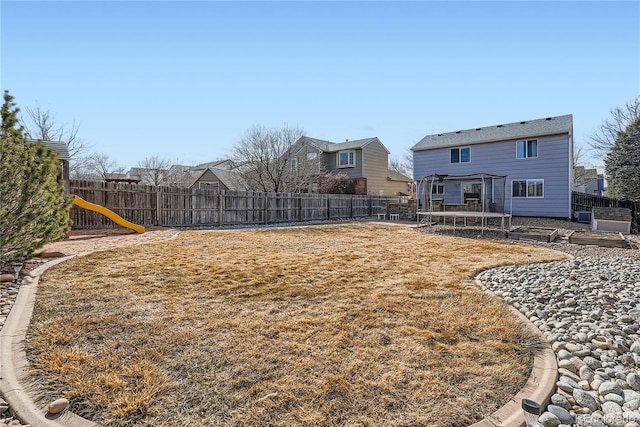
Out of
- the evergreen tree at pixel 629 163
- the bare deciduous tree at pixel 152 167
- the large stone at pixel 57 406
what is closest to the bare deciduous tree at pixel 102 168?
the bare deciduous tree at pixel 152 167

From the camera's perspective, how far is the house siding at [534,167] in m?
15.5

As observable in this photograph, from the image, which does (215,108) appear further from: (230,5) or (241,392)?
(241,392)

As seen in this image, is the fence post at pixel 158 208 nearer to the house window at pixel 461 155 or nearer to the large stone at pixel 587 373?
the large stone at pixel 587 373

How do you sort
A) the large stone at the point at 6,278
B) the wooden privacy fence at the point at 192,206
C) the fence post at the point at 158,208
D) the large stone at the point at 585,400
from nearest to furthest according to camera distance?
the large stone at the point at 585,400 < the large stone at the point at 6,278 < the wooden privacy fence at the point at 192,206 < the fence post at the point at 158,208

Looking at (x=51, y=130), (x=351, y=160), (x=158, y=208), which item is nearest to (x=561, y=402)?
(x=158, y=208)

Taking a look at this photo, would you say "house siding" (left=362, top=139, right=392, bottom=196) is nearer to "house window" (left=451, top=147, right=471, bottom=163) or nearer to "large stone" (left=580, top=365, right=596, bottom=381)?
"house window" (left=451, top=147, right=471, bottom=163)

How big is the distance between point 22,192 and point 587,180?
4443 cm

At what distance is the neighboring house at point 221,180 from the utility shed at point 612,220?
70.0 ft

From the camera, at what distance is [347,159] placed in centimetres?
2541

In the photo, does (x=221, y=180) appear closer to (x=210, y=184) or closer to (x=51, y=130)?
(x=210, y=184)

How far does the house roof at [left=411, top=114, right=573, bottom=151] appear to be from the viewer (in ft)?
51.9

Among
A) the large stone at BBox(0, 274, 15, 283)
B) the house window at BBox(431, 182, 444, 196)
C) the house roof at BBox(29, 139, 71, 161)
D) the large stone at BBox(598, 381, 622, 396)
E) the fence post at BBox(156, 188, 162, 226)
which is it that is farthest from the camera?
the house window at BBox(431, 182, 444, 196)

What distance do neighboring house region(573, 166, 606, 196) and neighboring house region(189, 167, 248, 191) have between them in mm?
29218

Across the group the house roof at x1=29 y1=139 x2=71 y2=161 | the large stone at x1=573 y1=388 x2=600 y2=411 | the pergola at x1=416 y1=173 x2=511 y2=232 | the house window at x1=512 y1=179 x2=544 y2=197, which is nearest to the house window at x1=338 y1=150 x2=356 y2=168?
the pergola at x1=416 y1=173 x2=511 y2=232
